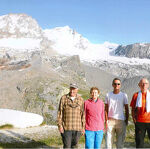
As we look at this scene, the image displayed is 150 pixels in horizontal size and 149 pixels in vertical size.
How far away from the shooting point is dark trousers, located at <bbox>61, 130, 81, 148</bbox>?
7.39 metres

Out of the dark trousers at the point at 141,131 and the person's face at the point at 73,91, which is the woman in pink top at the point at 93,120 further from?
the dark trousers at the point at 141,131

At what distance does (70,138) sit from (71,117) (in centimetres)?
75

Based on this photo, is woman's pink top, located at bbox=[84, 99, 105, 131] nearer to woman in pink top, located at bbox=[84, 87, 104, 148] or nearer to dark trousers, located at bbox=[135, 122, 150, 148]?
woman in pink top, located at bbox=[84, 87, 104, 148]

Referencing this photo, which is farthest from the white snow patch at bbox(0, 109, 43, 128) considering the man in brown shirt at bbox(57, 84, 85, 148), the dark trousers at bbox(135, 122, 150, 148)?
the dark trousers at bbox(135, 122, 150, 148)

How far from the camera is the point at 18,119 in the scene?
54.1 ft

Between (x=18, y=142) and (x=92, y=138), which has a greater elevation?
(x=92, y=138)

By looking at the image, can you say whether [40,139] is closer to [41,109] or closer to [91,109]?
[91,109]

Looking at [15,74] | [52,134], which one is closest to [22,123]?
[52,134]

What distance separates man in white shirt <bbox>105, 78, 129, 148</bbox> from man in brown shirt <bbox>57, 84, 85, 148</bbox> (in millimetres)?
1025

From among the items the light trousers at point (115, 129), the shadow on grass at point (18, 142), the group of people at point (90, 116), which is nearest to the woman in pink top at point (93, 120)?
the group of people at point (90, 116)

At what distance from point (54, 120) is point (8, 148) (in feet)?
81.2

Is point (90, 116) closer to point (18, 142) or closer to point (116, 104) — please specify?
point (116, 104)

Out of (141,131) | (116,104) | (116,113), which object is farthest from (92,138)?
(141,131)

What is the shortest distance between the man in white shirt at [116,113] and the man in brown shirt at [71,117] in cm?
102
